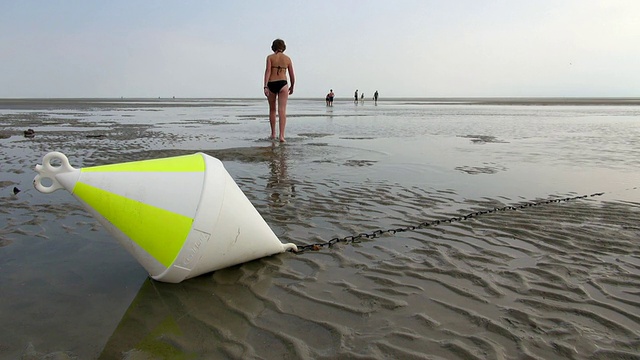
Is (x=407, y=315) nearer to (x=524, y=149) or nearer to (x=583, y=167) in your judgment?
(x=583, y=167)

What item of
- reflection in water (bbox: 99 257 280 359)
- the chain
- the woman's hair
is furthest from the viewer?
the woman's hair

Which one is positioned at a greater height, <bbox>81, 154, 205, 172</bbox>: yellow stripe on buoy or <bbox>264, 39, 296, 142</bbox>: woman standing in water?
<bbox>264, 39, 296, 142</bbox>: woman standing in water

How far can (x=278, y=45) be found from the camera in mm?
10297

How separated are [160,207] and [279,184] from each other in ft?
11.8

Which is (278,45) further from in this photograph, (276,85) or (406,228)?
(406,228)

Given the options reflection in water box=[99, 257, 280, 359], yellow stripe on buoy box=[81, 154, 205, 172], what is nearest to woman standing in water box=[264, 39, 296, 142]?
yellow stripe on buoy box=[81, 154, 205, 172]

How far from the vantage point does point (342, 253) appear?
3725 mm

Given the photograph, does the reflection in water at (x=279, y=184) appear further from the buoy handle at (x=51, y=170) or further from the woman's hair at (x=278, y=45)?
the woman's hair at (x=278, y=45)

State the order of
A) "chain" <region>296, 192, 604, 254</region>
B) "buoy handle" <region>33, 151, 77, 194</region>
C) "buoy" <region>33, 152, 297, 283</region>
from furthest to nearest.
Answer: "chain" <region>296, 192, 604, 254</region> < "buoy" <region>33, 152, 297, 283</region> < "buoy handle" <region>33, 151, 77, 194</region>

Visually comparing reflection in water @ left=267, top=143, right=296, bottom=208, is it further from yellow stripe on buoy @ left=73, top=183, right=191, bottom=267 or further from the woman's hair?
the woman's hair

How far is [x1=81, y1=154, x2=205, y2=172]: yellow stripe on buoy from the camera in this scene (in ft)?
9.72

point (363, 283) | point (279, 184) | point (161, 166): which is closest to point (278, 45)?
point (279, 184)

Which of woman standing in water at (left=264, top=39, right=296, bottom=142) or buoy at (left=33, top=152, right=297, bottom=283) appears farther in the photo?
woman standing in water at (left=264, top=39, right=296, bottom=142)

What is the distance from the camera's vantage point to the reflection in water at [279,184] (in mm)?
5520
